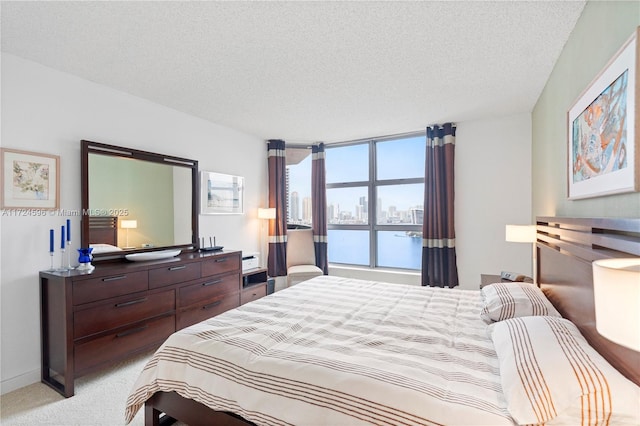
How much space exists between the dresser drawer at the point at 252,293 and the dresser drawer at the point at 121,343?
100cm

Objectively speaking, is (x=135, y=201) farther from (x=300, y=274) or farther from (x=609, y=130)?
(x=609, y=130)

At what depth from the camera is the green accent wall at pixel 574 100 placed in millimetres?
1334

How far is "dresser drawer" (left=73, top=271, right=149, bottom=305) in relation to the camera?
7.43 feet

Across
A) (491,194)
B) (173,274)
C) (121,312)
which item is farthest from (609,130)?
(121,312)

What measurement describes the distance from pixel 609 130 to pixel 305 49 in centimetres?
190

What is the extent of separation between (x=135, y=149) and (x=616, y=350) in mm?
3845

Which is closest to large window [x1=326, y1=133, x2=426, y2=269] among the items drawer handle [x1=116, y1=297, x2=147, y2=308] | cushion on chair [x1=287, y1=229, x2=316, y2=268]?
cushion on chair [x1=287, y1=229, x2=316, y2=268]

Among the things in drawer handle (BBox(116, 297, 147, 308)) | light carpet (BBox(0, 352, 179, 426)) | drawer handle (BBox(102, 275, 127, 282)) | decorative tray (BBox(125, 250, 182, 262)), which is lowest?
light carpet (BBox(0, 352, 179, 426))

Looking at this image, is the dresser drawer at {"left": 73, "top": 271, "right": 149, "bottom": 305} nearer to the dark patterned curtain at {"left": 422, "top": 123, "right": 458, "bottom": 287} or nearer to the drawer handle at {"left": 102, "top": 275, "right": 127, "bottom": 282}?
the drawer handle at {"left": 102, "top": 275, "right": 127, "bottom": 282}

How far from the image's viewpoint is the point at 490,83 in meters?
2.83

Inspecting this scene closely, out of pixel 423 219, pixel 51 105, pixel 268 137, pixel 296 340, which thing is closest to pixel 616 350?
pixel 296 340

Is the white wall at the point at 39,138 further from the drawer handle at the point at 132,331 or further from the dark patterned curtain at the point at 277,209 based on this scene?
the dark patterned curtain at the point at 277,209

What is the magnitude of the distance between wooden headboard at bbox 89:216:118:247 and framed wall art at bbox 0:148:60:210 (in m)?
0.31

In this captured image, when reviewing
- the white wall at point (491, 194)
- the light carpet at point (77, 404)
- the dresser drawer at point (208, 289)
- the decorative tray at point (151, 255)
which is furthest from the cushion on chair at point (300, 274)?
the light carpet at point (77, 404)
